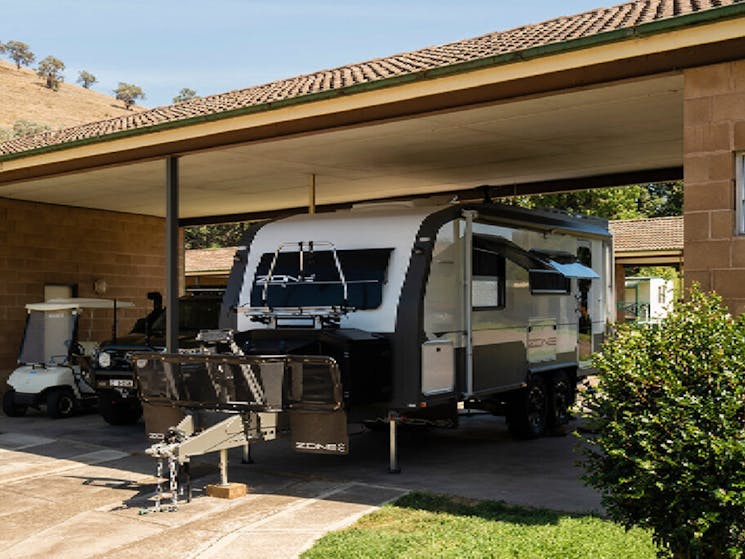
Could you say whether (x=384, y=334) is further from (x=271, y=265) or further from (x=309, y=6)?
(x=309, y=6)

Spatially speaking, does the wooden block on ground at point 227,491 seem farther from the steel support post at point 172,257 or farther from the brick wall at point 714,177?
the brick wall at point 714,177

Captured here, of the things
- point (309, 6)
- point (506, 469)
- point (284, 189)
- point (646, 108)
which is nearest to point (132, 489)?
point (506, 469)

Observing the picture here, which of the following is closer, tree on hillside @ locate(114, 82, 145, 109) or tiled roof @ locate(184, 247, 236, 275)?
tiled roof @ locate(184, 247, 236, 275)

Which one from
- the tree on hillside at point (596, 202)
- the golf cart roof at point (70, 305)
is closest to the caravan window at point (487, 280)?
the golf cart roof at point (70, 305)

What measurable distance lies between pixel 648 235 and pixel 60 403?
20610 mm

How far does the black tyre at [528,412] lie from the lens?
37.8ft

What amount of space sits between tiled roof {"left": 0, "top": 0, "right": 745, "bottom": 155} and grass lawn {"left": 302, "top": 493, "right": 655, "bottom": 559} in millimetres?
3793

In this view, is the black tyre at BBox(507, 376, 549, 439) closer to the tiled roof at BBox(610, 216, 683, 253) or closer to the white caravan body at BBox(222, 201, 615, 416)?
the white caravan body at BBox(222, 201, 615, 416)

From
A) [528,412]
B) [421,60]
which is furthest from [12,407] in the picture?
[421,60]

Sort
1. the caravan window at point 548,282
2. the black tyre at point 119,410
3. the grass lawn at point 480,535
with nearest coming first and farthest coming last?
the grass lawn at point 480,535
the caravan window at point 548,282
the black tyre at point 119,410

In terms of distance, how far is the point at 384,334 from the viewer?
358 inches

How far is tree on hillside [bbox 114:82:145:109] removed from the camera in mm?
117625

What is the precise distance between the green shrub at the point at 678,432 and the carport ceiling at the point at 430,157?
126 inches

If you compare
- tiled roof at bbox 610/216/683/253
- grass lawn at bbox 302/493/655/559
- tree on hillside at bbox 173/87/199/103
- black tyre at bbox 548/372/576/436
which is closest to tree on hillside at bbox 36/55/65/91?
tree on hillside at bbox 173/87/199/103
